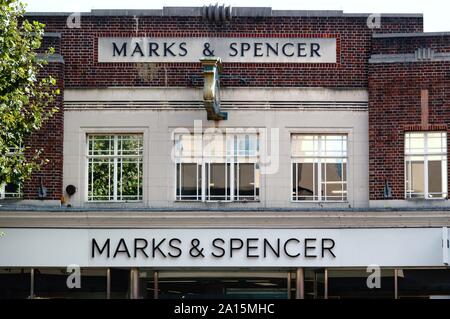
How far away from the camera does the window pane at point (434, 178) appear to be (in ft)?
77.2

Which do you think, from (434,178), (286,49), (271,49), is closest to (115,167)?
(271,49)

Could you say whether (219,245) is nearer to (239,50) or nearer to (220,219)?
(220,219)

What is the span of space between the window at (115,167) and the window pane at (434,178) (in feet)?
23.0

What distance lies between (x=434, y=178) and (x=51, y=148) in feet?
30.5

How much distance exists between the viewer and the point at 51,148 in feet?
77.9

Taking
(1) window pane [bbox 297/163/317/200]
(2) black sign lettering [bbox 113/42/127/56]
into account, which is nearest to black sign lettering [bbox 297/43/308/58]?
(1) window pane [bbox 297/163/317/200]

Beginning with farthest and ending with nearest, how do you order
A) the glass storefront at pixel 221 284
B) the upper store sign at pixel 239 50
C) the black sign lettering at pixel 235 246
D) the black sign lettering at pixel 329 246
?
1. the upper store sign at pixel 239 50
2. the glass storefront at pixel 221 284
3. the black sign lettering at pixel 235 246
4. the black sign lettering at pixel 329 246

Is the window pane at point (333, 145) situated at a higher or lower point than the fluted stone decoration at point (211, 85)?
lower

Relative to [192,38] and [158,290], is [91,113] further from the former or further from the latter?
[158,290]

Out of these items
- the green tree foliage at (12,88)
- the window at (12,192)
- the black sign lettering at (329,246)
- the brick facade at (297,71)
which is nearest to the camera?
the green tree foliage at (12,88)

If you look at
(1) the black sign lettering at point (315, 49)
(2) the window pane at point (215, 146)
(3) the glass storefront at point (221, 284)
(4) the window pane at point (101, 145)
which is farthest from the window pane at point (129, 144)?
(1) the black sign lettering at point (315, 49)

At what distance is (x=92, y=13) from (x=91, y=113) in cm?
249

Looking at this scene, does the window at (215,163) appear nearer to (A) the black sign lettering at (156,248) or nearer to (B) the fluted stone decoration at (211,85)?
(B) the fluted stone decoration at (211,85)

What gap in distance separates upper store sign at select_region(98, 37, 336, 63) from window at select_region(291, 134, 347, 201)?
2219 millimetres
